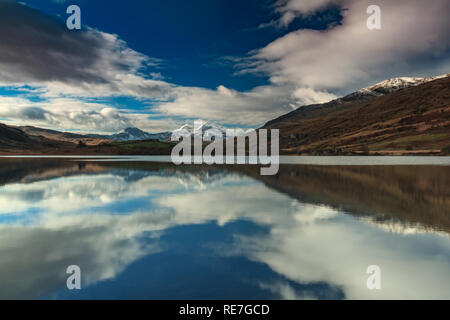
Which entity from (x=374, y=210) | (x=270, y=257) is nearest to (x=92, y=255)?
(x=270, y=257)

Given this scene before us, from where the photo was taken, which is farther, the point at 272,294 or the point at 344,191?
the point at 344,191

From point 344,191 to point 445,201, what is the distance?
9.24 metres

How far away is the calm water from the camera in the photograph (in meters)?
9.73

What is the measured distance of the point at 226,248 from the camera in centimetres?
1399

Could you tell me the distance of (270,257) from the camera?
12.7m

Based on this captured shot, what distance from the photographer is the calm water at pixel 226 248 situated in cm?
973

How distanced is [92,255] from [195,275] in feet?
18.5
